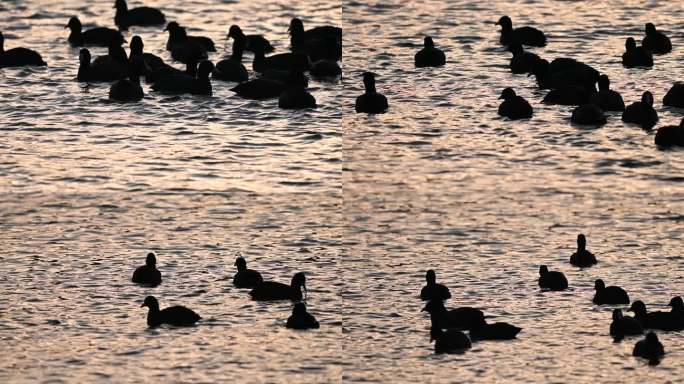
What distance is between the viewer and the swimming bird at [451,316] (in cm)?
2606

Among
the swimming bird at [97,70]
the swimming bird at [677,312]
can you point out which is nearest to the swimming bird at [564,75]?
the swimming bird at [97,70]

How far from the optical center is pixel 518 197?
31.0m

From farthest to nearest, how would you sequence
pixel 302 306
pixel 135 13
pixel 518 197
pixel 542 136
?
pixel 135 13
pixel 542 136
pixel 518 197
pixel 302 306

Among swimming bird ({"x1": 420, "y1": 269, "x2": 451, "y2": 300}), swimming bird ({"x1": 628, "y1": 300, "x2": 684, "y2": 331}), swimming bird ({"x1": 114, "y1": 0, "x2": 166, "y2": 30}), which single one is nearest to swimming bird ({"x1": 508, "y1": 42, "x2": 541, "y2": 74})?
swimming bird ({"x1": 114, "y1": 0, "x2": 166, "y2": 30})

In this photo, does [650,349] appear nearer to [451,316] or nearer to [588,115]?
[451,316]

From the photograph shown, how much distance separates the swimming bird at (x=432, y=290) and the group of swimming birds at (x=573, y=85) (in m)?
7.22

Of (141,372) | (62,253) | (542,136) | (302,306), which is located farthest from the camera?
(542,136)

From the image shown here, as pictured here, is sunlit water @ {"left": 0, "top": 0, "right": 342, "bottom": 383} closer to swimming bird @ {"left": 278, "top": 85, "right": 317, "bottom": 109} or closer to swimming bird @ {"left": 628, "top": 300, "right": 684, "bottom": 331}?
swimming bird @ {"left": 278, "top": 85, "right": 317, "bottom": 109}

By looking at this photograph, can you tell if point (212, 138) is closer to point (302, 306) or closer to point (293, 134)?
point (293, 134)

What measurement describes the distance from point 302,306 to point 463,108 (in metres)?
9.70

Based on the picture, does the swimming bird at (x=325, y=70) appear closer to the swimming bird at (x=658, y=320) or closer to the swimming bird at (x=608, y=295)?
the swimming bird at (x=608, y=295)

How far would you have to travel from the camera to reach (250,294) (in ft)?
89.9

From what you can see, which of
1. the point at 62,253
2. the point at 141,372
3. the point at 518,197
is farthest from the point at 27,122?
the point at 141,372

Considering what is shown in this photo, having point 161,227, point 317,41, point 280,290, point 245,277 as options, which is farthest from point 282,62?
point 280,290
